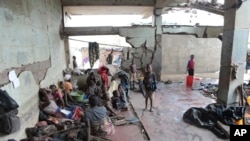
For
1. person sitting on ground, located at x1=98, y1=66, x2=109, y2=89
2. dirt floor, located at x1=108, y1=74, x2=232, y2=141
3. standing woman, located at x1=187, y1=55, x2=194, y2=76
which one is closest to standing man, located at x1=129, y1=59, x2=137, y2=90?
dirt floor, located at x1=108, y1=74, x2=232, y2=141

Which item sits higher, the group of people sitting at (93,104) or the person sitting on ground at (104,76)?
the person sitting on ground at (104,76)

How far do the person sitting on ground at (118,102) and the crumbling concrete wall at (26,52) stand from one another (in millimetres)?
2227

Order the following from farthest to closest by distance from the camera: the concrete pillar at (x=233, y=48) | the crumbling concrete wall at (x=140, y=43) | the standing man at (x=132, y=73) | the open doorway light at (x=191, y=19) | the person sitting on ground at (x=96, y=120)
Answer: the open doorway light at (x=191, y=19) → the crumbling concrete wall at (x=140, y=43) → the standing man at (x=132, y=73) → the concrete pillar at (x=233, y=48) → the person sitting on ground at (x=96, y=120)

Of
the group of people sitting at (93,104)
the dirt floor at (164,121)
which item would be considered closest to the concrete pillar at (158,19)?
the dirt floor at (164,121)

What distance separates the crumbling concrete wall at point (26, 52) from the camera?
389 centimetres

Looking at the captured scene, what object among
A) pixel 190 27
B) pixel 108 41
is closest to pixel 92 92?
pixel 190 27

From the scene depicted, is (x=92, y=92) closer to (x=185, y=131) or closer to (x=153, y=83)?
(x=153, y=83)

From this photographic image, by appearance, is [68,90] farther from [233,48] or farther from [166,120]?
[233,48]

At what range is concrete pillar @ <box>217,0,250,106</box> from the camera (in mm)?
5403

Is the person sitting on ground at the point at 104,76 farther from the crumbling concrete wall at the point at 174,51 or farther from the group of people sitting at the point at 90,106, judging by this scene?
the crumbling concrete wall at the point at 174,51

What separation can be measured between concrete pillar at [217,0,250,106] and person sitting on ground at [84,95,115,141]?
3.59 m

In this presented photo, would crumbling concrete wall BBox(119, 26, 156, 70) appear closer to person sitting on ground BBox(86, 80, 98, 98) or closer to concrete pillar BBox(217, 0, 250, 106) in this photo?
person sitting on ground BBox(86, 80, 98, 98)

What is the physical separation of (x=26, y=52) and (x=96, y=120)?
92.6 inches

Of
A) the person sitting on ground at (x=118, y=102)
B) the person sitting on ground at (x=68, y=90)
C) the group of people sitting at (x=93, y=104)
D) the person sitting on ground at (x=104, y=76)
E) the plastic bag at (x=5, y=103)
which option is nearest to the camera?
the plastic bag at (x=5, y=103)
